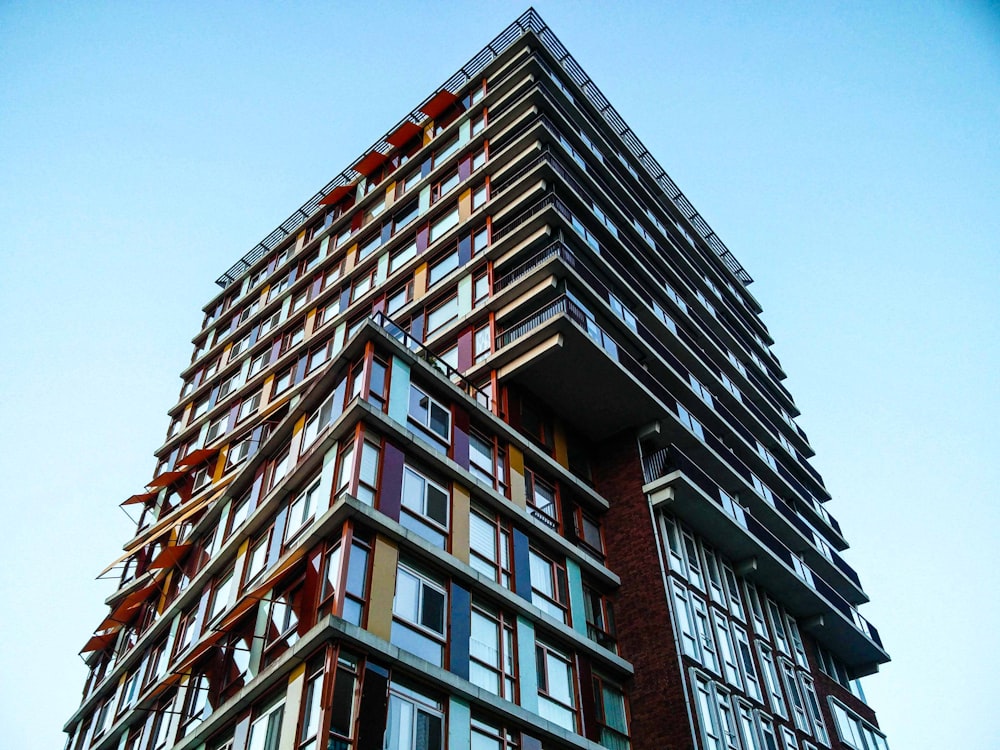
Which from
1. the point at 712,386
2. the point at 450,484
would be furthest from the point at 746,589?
the point at 450,484

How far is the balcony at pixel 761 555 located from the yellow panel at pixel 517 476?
15.3 feet

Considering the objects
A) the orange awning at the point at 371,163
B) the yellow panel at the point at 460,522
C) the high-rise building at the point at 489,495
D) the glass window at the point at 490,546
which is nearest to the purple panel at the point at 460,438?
the high-rise building at the point at 489,495

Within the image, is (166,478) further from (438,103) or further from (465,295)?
(438,103)

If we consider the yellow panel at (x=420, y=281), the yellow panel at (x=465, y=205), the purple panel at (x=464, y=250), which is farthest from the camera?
the yellow panel at (x=465, y=205)

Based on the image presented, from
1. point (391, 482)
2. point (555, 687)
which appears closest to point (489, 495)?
point (391, 482)

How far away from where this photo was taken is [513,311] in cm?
3038

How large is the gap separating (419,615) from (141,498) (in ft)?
87.5

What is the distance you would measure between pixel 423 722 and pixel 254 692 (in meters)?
3.90

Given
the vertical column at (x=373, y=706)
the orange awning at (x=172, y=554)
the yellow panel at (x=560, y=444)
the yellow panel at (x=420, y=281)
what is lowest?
the vertical column at (x=373, y=706)

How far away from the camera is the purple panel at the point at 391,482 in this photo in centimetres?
2064

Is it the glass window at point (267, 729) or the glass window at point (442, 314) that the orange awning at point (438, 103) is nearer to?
the glass window at point (442, 314)

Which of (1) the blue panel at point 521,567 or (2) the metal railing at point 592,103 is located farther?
(2) the metal railing at point 592,103

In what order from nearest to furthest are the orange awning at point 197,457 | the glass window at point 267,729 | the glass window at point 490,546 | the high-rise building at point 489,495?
the glass window at point 267,729
the high-rise building at point 489,495
the glass window at point 490,546
the orange awning at point 197,457

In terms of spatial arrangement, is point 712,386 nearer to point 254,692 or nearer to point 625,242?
point 625,242
